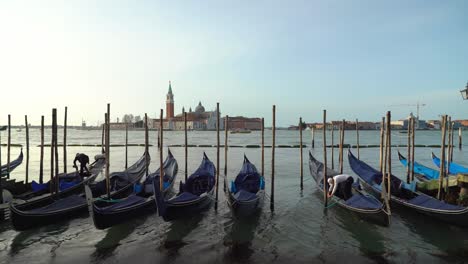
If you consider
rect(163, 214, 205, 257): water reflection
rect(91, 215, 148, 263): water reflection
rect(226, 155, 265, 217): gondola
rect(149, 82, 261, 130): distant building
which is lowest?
rect(91, 215, 148, 263): water reflection

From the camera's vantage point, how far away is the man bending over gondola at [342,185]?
361 inches

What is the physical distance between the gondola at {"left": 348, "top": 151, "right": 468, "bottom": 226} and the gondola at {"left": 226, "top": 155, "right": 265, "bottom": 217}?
12.4 ft

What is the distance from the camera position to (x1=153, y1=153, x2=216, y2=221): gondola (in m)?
7.13

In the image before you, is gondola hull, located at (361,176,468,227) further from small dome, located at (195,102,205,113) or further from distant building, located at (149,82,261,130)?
small dome, located at (195,102,205,113)

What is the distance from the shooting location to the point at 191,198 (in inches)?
324

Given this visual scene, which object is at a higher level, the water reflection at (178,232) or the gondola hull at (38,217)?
the gondola hull at (38,217)

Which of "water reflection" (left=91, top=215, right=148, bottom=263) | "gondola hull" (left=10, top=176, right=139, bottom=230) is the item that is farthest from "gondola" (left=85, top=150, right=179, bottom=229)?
"gondola hull" (left=10, top=176, right=139, bottom=230)

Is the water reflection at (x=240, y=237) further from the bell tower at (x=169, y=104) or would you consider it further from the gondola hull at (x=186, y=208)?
the bell tower at (x=169, y=104)

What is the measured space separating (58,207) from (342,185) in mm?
7721

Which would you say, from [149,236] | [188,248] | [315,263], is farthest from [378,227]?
[149,236]

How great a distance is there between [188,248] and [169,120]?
12753 cm

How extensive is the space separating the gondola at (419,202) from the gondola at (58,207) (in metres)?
8.05

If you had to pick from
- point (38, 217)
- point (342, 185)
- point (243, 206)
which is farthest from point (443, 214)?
point (38, 217)

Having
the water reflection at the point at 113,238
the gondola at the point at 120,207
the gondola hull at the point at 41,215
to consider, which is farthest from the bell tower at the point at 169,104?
the water reflection at the point at 113,238
